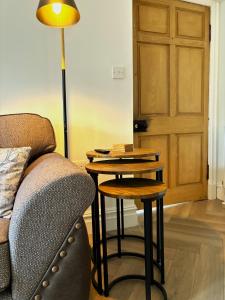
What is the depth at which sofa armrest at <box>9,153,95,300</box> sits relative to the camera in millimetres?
947

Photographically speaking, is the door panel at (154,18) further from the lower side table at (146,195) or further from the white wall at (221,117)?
the lower side table at (146,195)

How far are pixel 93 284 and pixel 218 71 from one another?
229 centimetres

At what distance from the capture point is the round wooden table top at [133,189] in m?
1.19

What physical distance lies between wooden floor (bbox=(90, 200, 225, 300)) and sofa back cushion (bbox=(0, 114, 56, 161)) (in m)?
0.82

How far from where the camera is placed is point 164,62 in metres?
2.56

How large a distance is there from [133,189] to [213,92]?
6.41ft

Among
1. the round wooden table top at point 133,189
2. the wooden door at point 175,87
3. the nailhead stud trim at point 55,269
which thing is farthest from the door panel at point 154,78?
the nailhead stud trim at point 55,269

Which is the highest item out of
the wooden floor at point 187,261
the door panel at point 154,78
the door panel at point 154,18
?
the door panel at point 154,18

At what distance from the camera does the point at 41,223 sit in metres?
0.96

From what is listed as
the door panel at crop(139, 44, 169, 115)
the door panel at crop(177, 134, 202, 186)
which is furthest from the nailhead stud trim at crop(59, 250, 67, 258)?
the door panel at crop(177, 134, 202, 186)

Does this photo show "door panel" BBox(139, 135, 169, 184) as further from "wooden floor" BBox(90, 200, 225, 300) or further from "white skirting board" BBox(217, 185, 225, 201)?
"white skirting board" BBox(217, 185, 225, 201)

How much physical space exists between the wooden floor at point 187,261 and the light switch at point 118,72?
1.20 metres

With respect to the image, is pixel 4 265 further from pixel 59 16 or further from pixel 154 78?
pixel 154 78

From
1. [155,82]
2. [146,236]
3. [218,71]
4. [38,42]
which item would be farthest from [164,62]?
[146,236]
